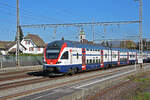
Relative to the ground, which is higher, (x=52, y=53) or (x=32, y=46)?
(x=32, y=46)

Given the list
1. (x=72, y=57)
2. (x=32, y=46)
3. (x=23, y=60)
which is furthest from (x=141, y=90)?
(x=32, y=46)

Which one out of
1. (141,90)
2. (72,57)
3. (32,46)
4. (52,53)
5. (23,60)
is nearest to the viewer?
(141,90)

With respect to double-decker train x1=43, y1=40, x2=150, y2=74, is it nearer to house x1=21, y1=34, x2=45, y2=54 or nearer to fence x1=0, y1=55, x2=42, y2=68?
fence x1=0, y1=55, x2=42, y2=68

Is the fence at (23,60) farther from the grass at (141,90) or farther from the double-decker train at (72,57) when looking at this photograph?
the grass at (141,90)

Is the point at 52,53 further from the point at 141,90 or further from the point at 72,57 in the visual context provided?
the point at 141,90

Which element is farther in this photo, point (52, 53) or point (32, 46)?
point (32, 46)

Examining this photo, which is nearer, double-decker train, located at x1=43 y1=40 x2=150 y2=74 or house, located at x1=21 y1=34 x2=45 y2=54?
double-decker train, located at x1=43 y1=40 x2=150 y2=74

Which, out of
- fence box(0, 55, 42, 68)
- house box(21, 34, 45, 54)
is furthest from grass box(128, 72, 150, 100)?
house box(21, 34, 45, 54)

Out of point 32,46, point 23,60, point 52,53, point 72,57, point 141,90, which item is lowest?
point 141,90

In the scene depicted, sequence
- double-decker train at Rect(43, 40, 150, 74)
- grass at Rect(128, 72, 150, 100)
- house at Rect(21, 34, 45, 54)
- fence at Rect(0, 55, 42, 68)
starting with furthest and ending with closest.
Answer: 1. house at Rect(21, 34, 45, 54)
2. fence at Rect(0, 55, 42, 68)
3. double-decker train at Rect(43, 40, 150, 74)
4. grass at Rect(128, 72, 150, 100)

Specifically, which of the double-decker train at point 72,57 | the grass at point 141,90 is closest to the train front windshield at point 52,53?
the double-decker train at point 72,57

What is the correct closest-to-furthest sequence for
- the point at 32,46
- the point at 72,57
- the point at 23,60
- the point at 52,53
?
the point at 52,53 < the point at 72,57 < the point at 23,60 < the point at 32,46

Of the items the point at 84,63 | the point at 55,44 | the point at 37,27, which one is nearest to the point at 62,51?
the point at 55,44

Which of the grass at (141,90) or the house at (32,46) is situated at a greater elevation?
the house at (32,46)
